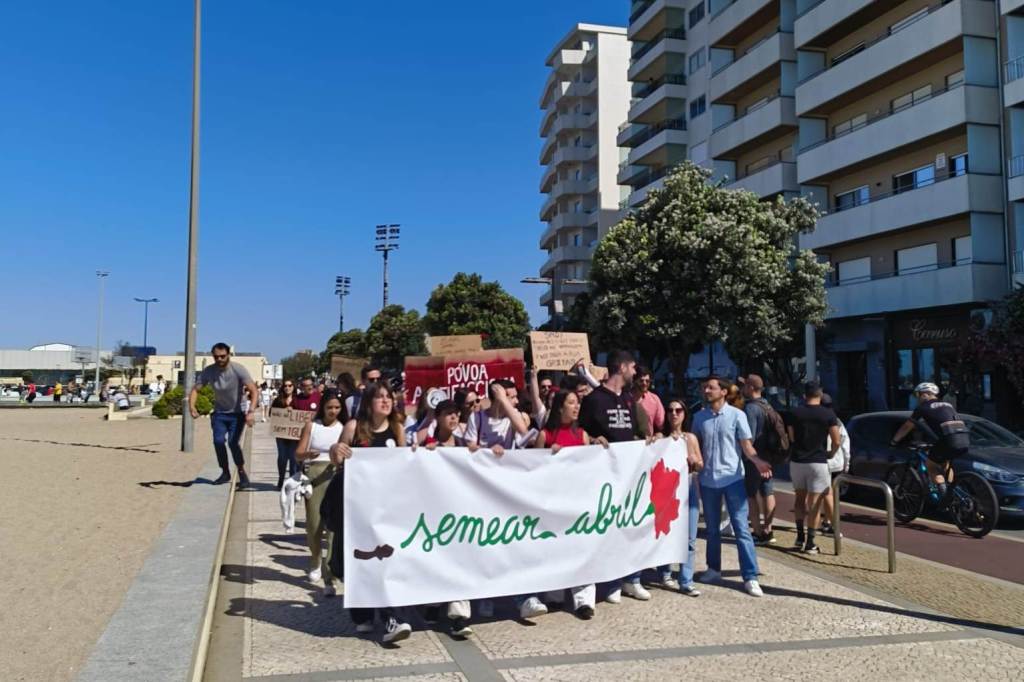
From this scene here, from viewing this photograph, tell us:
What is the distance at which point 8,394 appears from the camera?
69.4 metres

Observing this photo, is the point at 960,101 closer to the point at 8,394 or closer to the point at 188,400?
the point at 188,400

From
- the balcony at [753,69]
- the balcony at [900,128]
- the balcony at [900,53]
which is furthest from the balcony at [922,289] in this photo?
Answer: the balcony at [753,69]

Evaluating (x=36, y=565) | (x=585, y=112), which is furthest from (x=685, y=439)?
(x=585, y=112)

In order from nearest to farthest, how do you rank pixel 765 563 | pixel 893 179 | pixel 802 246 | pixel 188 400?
pixel 765 563 → pixel 188 400 → pixel 893 179 → pixel 802 246

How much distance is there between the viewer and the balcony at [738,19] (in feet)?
125

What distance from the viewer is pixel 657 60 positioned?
48312 mm

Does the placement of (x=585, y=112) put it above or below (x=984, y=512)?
above

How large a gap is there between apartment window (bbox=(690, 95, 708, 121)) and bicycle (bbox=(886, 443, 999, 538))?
35994mm

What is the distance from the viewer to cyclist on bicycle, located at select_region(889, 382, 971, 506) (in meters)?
10.1

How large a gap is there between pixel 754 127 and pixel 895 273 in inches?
412

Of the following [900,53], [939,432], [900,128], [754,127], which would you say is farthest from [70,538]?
[754,127]

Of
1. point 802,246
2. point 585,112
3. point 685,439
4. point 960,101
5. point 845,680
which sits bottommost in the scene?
point 845,680

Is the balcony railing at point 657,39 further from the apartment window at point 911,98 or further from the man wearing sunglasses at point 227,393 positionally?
the man wearing sunglasses at point 227,393

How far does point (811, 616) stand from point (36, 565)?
616cm
